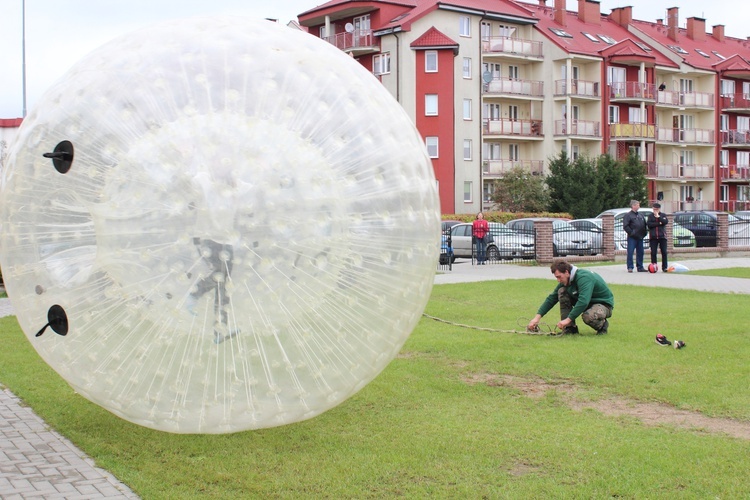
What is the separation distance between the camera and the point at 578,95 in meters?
60.0

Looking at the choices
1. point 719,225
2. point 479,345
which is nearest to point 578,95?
point 719,225

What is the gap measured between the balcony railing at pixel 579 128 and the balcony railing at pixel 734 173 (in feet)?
47.4

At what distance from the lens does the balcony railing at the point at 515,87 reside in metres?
57.8

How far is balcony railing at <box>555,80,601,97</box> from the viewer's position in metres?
59.4

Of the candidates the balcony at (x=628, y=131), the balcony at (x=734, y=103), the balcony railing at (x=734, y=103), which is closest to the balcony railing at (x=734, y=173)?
the balcony at (x=734, y=103)

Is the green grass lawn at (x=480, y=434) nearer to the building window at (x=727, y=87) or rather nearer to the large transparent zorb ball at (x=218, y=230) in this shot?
the large transparent zorb ball at (x=218, y=230)

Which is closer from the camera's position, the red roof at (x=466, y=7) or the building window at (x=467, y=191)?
the red roof at (x=466, y=7)

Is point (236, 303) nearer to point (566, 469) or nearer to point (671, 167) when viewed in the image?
point (566, 469)

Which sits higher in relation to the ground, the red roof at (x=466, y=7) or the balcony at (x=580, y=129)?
the red roof at (x=466, y=7)

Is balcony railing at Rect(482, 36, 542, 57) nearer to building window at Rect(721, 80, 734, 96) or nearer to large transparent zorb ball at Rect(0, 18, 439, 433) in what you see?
building window at Rect(721, 80, 734, 96)

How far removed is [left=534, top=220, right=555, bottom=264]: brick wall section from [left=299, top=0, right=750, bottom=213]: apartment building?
2533 centimetres

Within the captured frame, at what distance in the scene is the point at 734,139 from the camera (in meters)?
70.5

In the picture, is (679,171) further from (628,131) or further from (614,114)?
(614,114)

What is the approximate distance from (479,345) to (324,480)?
18.8 feet
